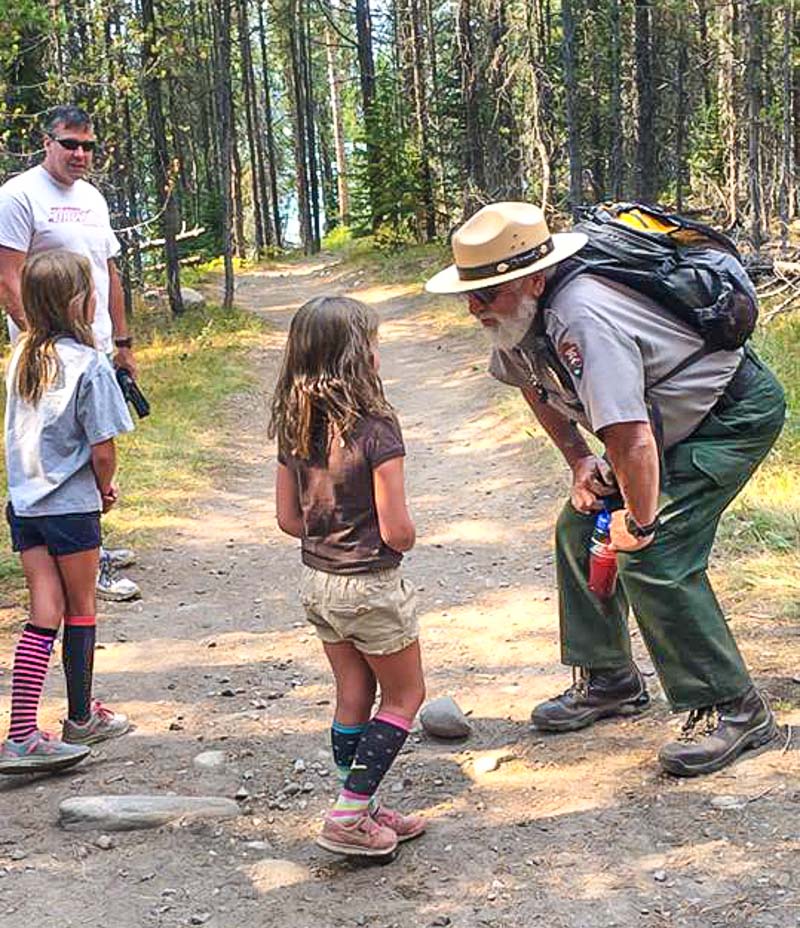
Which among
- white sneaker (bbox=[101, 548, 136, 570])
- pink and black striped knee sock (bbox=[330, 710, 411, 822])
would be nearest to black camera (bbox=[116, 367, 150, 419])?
white sneaker (bbox=[101, 548, 136, 570])

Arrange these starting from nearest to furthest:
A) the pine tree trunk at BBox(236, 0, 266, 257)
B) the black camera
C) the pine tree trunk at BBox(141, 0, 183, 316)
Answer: the black camera, the pine tree trunk at BBox(141, 0, 183, 316), the pine tree trunk at BBox(236, 0, 266, 257)

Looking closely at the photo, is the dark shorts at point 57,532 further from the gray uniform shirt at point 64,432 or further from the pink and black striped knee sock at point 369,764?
the pink and black striped knee sock at point 369,764

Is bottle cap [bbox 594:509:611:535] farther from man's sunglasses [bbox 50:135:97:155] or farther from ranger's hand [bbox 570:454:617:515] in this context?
man's sunglasses [bbox 50:135:97:155]

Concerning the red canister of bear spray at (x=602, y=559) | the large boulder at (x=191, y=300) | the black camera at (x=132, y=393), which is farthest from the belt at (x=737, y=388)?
the large boulder at (x=191, y=300)

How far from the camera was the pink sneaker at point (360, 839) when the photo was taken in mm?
3264

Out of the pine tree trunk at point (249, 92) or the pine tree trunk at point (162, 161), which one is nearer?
the pine tree trunk at point (162, 161)

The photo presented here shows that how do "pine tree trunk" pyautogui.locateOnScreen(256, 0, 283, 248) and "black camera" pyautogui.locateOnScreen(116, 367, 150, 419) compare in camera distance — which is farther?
"pine tree trunk" pyautogui.locateOnScreen(256, 0, 283, 248)

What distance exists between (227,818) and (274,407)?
4.59 ft

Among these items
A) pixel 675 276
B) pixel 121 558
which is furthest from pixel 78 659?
pixel 121 558

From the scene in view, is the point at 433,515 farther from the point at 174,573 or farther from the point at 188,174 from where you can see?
the point at 188,174

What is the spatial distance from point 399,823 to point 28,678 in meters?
1.50

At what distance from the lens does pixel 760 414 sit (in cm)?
366

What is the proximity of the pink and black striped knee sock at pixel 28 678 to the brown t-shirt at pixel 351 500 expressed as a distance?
1.35 metres

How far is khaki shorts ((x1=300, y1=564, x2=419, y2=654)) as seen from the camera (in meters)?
3.22
